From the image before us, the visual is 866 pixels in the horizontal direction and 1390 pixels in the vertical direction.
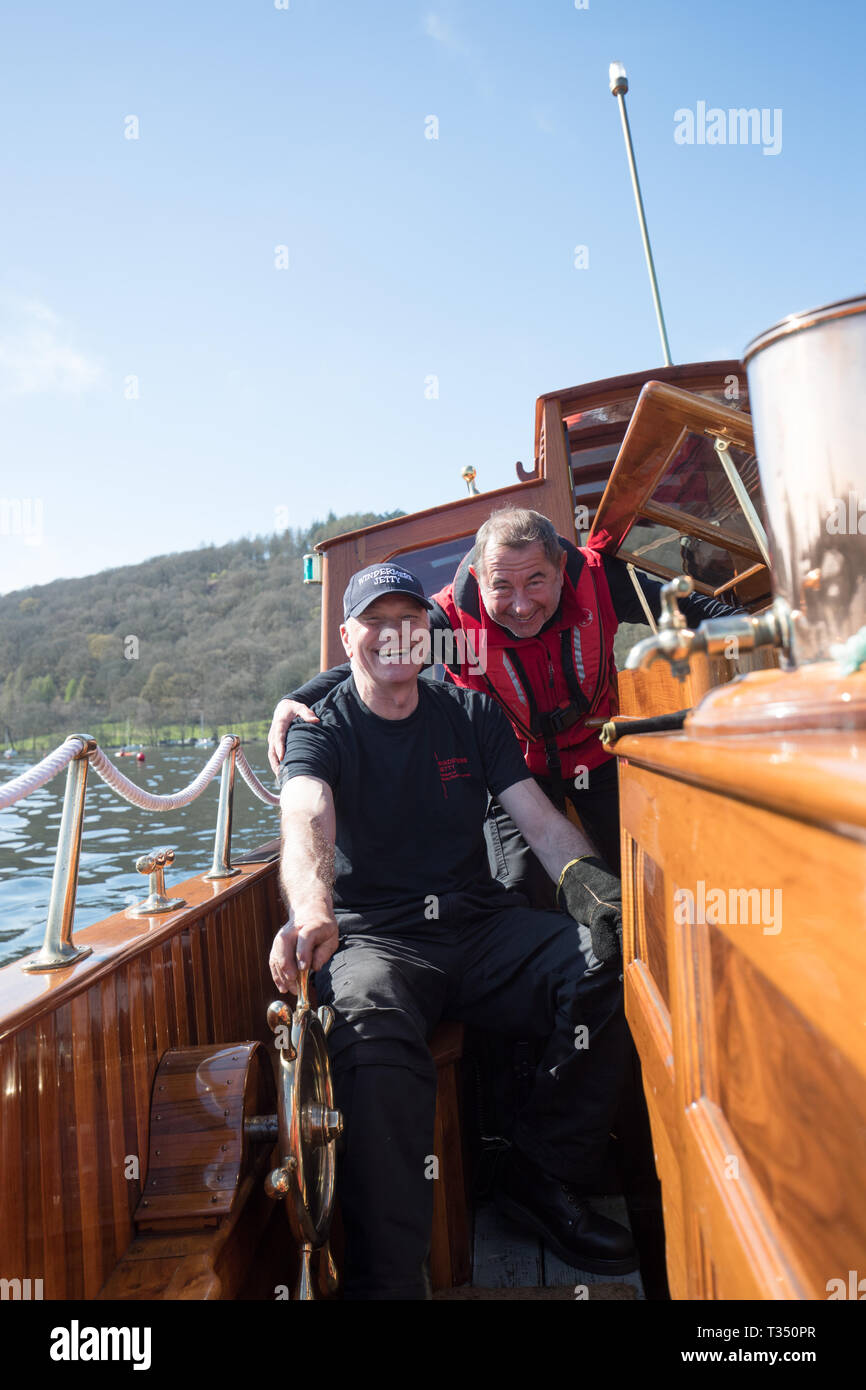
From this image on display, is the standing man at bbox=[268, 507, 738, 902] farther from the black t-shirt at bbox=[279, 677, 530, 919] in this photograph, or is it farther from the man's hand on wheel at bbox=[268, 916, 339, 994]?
the man's hand on wheel at bbox=[268, 916, 339, 994]

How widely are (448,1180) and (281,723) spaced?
4.43ft

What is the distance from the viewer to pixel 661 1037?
1.35 meters

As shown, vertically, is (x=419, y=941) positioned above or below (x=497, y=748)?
below

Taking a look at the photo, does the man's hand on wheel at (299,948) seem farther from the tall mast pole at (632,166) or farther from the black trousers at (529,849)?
the tall mast pole at (632,166)

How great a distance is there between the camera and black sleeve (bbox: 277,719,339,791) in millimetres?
2457

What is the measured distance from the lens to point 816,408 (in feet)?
3.20

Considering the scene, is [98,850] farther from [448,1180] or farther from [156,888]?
[448,1180]

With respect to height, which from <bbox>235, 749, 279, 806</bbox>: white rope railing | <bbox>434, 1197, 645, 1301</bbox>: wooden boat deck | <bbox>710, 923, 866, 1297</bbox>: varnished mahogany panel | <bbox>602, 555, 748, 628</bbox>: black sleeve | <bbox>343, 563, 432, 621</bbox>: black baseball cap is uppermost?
<bbox>602, 555, 748, 628</bbox>: black sleeve

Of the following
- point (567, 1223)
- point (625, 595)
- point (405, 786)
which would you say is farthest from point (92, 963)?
point (625, 595)

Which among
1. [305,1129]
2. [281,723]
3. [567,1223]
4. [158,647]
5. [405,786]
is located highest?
[158,647]

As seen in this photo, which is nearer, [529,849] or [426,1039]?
[426,1039]

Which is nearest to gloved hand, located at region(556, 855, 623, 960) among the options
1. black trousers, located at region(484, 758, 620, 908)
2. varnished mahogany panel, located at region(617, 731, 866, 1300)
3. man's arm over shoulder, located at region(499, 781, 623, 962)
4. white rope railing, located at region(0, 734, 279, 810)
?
man's arm over shoulder, located at region(499, 781, 623, 962)
